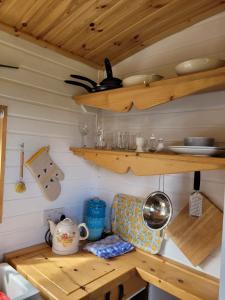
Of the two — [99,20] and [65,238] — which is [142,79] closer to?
[99,20]

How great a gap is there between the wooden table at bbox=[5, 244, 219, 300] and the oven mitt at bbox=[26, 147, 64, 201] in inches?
13.9

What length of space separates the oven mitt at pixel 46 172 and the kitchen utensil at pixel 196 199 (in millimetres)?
859

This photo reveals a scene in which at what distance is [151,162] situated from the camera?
1.22m

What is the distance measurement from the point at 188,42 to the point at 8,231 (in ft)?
5.02

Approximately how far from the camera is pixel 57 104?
1.59m

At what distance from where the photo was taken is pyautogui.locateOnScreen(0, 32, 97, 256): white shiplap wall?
136 centimetres

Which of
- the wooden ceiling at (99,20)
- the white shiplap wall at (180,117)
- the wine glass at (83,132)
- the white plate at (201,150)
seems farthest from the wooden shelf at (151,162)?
the wooden ceiling at (99,20)

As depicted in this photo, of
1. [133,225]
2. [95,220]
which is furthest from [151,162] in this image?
[95,220]

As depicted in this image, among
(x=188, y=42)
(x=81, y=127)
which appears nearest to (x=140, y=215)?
(x=81, y=127)

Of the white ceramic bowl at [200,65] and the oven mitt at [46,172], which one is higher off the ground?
the white ceramic bowl at [200,65]

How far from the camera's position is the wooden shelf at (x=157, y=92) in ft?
3.30

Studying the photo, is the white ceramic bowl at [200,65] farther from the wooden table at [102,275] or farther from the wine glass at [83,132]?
the wooden table at [102,275]

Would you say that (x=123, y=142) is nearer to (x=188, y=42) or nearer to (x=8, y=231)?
(x=188, y=42)

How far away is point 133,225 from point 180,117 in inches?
30.5
